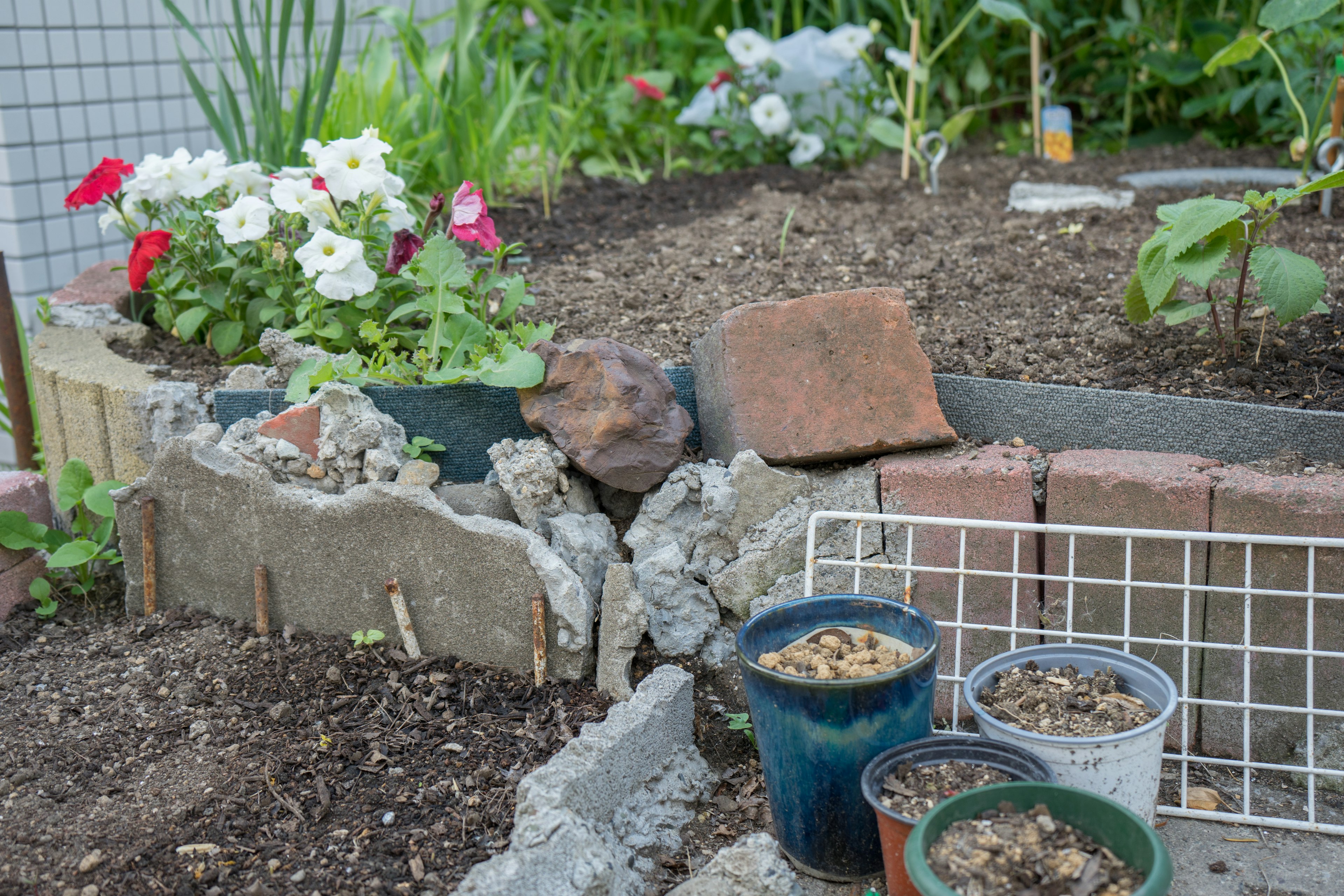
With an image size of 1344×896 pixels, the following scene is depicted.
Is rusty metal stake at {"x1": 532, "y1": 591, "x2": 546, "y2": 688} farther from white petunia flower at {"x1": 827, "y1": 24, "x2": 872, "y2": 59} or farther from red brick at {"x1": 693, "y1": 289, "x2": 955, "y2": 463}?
white petunia flower at {"x1": 827, "y1": 24, "x2": 872, "y2": 59}

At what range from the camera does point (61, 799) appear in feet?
5.71

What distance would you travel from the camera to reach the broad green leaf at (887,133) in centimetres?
405

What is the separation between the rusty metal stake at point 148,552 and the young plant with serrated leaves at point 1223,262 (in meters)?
2.11

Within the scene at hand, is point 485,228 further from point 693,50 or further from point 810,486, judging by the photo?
point 693,50

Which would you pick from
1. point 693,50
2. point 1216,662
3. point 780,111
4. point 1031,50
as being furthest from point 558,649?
point 693,50

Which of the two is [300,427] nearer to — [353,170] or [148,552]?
[148,552]

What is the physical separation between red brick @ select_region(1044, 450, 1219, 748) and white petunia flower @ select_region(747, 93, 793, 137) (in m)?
2.61

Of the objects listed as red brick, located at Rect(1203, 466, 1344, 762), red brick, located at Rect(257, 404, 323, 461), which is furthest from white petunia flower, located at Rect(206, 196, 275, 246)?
red brick, located at Rect(1203, 466, 1344, 762)

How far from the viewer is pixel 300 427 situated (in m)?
2.16

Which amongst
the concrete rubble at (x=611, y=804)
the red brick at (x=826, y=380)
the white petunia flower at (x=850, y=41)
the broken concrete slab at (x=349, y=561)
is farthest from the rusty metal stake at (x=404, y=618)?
the white petunia flower at (x=850, y=41)

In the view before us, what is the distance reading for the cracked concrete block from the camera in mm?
1922

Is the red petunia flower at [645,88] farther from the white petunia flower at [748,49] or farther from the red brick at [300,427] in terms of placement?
the red brick at [300,427]

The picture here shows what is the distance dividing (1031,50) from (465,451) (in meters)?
3.35

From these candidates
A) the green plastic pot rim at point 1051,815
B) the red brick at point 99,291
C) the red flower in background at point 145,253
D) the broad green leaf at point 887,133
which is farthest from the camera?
the broad green leaf at point 887,133
